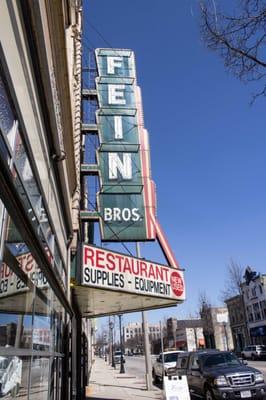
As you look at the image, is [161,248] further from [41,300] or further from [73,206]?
[41,300]

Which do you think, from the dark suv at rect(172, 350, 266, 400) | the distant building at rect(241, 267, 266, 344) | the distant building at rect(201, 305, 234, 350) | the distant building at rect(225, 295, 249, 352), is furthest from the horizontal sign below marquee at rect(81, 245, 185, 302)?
the distant building at rect(201, 305, 234, 350)

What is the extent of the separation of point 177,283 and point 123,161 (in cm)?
487

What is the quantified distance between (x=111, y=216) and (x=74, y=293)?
3.81 meters

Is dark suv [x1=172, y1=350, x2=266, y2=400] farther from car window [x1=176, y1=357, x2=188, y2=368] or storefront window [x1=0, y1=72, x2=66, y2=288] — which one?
storefront window [x1=0, y1=72, x2=66, y2=288]

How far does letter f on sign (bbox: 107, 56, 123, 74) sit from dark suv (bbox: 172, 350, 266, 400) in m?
11.6

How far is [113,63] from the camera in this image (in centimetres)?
1828

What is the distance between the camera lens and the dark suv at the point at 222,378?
12.7m

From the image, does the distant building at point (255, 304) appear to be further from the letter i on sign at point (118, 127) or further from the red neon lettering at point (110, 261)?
the red neon lettering at point (110, 261)

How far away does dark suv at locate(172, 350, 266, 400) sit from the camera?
12.7 meters

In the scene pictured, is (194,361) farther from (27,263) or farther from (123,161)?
(27,263)

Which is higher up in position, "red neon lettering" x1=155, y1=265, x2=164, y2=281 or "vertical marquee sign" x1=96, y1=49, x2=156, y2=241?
"vertical marquee sign" x1=96, y1=49, x2=156, y2=241

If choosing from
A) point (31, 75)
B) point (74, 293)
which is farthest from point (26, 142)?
point (74, 293)

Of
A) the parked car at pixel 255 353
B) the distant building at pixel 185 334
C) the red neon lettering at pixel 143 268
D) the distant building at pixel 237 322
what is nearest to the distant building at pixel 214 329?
the distant building at pixel 237 322

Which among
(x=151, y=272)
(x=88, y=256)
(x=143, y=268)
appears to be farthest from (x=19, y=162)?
(x=151, y=272)
